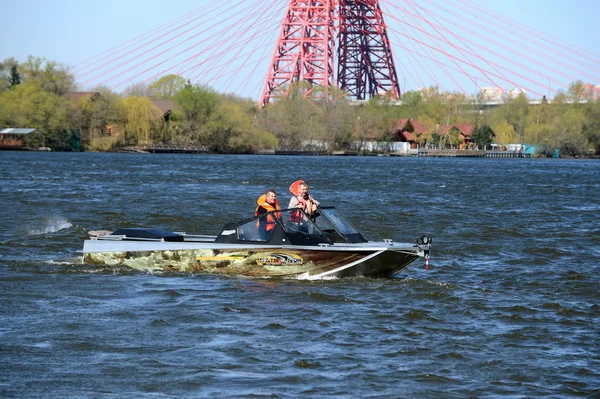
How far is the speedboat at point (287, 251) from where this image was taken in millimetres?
17219

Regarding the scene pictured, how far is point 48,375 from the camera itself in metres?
11.3

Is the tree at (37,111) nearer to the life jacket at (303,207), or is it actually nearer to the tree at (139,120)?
the tree at (139,120)

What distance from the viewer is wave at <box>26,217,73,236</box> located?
86.4 feet

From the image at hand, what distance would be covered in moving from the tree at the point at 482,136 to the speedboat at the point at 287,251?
126838 millimetres

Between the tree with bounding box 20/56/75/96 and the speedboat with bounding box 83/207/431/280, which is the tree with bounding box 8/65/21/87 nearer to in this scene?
the tree with bounding box 20/56/75/96

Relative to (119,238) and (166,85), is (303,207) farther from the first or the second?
(166,85)

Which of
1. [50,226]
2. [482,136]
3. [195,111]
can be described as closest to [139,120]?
[195,111]

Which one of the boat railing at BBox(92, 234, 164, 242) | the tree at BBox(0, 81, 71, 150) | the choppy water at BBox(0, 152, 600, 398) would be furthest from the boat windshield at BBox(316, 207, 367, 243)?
the tree at BBox(0, 81, 71, 150)

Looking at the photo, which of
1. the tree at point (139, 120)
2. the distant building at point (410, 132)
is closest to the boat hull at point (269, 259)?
the tree at point (139, 120)

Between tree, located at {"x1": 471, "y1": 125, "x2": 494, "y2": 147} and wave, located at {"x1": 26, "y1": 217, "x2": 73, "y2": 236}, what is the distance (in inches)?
4600

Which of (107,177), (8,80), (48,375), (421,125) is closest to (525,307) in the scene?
(48,375)

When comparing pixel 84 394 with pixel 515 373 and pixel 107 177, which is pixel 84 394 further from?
pixel 107 177

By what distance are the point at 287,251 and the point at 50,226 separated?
12.7 meters

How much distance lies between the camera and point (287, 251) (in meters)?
17.3
